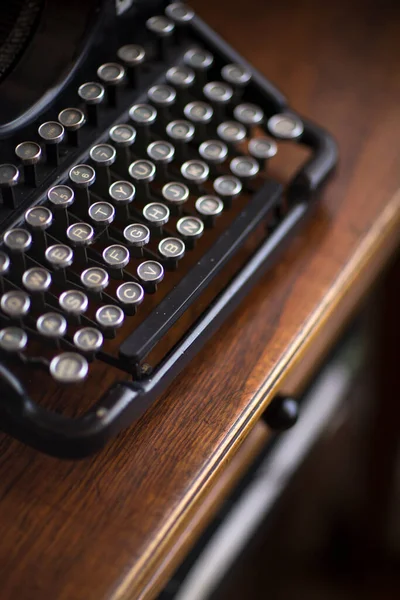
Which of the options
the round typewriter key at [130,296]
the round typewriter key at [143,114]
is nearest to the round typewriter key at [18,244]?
the round typewriter key at [130,296]

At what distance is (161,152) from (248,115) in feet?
0.49

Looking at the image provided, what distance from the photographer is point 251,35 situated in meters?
1.29

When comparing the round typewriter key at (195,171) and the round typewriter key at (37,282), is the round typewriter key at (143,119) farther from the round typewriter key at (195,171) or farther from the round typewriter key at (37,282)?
the round typewriter key at (37,282)

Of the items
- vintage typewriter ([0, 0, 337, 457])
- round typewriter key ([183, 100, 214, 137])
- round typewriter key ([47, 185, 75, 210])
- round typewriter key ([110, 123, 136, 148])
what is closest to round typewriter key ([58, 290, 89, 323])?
vintage typewriter ([0, 0, 337, 457])

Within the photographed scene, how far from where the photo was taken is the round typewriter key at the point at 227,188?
3.25ft

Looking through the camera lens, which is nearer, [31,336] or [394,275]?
[31,336]

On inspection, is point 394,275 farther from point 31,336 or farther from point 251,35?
point 31,336

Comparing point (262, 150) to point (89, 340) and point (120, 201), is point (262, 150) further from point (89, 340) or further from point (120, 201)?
point (89, 340)

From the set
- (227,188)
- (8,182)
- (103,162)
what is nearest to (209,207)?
(227,188)

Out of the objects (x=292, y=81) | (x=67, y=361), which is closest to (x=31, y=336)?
(x=67, y=361)

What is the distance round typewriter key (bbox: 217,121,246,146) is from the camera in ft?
3.41

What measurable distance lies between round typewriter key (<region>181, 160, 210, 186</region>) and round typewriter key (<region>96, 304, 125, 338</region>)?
8.5 inches

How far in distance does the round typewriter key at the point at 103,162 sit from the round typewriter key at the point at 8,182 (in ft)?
0.31

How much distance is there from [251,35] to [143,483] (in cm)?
76
